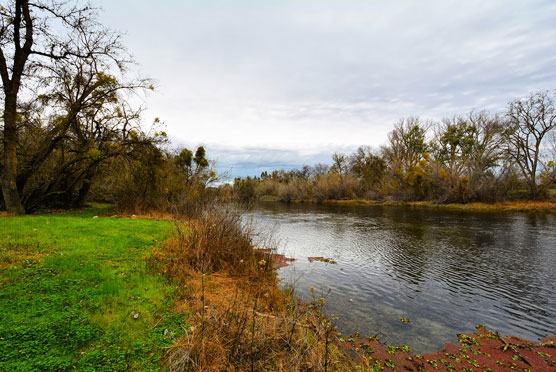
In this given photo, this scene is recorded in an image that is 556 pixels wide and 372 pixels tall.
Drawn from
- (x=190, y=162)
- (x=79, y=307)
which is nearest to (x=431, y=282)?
(x=79, y=307)

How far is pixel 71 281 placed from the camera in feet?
17.0

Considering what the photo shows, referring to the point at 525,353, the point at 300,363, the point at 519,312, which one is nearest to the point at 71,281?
the point at 300,363

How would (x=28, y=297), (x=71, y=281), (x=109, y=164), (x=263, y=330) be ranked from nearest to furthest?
(x=263, y=330), (x=28, y=297), (x=71, y=281), (x=109, y=164)

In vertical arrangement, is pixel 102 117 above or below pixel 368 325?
above

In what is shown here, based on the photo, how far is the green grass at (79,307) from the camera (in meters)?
3.28

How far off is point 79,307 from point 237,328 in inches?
106

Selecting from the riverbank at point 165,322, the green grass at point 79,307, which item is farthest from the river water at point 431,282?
the green grass at point 79,307

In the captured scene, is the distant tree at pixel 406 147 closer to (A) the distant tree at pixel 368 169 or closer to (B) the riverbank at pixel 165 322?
(A) the distant tree at pixel 368 169

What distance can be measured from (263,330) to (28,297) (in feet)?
13.0

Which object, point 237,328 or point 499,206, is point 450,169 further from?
point 237,328

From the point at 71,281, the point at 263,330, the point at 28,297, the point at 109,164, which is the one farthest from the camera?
the point at 109,164

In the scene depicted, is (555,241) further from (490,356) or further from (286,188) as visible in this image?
(286,188)

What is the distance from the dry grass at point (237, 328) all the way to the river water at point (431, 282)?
1750mm

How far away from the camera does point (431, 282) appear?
29.8 ft
